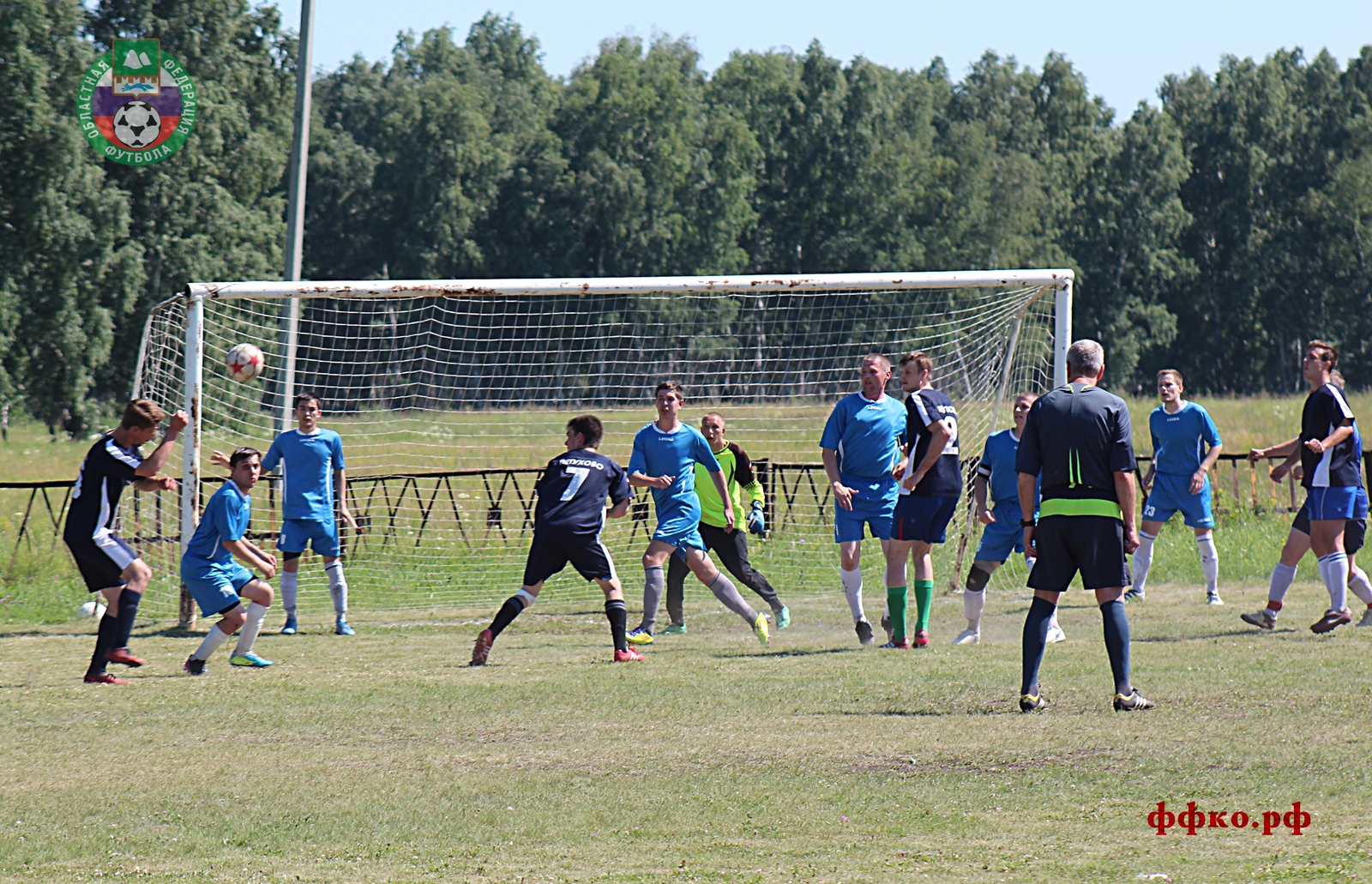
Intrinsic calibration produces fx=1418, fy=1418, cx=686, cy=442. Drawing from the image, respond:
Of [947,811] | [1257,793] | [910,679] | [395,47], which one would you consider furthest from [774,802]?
[395,47]

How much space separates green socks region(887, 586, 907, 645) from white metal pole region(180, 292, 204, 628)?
5.28m

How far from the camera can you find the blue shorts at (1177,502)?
1163 centimetres

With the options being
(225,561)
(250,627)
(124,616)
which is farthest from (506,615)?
(124,616)

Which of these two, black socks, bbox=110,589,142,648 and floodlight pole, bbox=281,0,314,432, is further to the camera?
floodlight pole, bbox=281,0,314,432

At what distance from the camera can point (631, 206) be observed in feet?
192

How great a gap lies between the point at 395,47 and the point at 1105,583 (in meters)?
78.0

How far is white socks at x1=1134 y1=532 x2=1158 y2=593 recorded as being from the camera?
1177 centimetres

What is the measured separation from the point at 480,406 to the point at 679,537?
245 inches

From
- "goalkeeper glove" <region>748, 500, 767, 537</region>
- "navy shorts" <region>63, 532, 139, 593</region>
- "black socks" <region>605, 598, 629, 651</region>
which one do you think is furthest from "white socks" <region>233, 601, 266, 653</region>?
"goalkeeper glove" <region>748, 500, 767, 537</region>

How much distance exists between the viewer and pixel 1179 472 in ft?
38.3

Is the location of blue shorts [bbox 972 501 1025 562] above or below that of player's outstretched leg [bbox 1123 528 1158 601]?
above

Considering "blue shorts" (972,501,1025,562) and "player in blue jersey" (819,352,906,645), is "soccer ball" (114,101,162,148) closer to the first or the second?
"player in blue jersey" (819,352,906,645)

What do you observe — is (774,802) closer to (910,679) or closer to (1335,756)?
(1335,756)

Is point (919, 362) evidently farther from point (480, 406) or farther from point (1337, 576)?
point (480, 406)
